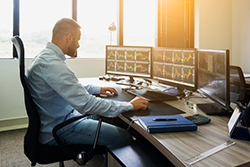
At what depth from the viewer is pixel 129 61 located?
2654 mm

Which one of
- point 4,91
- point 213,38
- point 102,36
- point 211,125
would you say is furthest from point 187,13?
point 4,91

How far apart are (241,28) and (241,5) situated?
423 mm

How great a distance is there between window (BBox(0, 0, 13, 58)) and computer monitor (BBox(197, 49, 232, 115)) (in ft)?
9.85

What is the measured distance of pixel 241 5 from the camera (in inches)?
152

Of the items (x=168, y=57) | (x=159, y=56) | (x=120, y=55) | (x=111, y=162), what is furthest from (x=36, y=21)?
(x=111, y=162)

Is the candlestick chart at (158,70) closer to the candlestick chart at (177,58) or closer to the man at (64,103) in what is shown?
the candlestick chart at (177,58)

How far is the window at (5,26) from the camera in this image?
3258 millimetres

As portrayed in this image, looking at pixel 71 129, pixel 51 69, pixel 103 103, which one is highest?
pixel 51 69

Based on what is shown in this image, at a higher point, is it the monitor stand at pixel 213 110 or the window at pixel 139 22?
the window at pixel 139 22

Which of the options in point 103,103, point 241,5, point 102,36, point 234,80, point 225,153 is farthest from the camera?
point 102,36

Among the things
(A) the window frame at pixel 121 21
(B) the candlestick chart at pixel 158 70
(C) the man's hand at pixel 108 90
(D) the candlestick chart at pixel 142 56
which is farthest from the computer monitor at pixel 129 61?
(A) the window frame at pixel 121 21

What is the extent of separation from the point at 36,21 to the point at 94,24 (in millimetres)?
1082

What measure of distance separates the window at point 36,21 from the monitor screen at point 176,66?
7.30 ft

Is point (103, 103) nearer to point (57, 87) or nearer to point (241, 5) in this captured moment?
point (57, 87)
